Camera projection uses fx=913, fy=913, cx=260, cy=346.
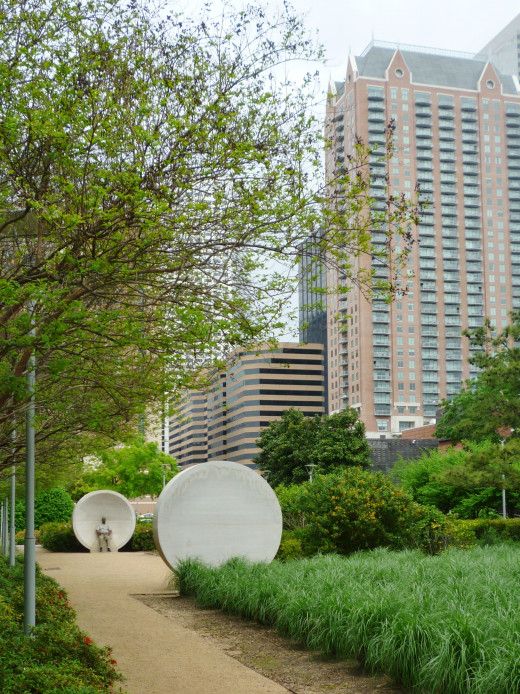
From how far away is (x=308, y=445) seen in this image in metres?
54.8

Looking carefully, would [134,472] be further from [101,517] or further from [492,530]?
[492,530]

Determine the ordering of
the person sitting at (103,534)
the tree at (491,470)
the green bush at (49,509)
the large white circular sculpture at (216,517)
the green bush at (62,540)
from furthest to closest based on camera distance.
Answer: the green bush at (49,509) → the green bush at (62,540) → the person sitting at (103,534) → the tree at (491,470) → the large white circular sculpture at (216,517)

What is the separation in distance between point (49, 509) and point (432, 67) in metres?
115

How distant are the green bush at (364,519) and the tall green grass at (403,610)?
447 cm

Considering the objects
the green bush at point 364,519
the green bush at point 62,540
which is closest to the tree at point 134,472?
the green bush at point 62,540

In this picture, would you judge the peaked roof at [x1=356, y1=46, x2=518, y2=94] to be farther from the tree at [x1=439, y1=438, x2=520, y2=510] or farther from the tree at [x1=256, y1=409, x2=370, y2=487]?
the tree at [x1=439, y1=438, x2=520, y2=510]

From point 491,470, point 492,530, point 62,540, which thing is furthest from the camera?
point 62,540

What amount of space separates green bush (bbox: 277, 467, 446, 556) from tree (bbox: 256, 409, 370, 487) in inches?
1036

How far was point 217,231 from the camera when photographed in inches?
370

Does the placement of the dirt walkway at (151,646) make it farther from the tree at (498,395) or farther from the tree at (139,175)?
the tree at (498,395)

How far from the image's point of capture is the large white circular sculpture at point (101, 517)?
37719 millimetres

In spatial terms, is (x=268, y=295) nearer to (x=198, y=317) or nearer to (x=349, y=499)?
(x=198, y=317)

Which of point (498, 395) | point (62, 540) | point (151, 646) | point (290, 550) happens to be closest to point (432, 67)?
point (62, 540)

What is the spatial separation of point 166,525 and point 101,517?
18760 mm
